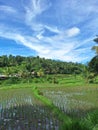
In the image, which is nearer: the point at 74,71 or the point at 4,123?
the point at 4,123

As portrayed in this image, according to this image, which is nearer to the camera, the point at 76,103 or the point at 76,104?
the point at 76,104

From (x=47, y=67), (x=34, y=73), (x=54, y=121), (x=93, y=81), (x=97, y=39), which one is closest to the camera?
(x=54, y=121)

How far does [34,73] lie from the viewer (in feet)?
214

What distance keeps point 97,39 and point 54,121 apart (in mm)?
21385

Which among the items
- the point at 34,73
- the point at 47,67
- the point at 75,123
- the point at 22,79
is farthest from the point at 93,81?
the point at 75,123

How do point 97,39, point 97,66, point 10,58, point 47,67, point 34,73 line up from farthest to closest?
point 10,58, point 47,67, point 34,73, point 97,66, point 97,39

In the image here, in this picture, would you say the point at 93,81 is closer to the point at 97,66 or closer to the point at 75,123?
the point at 97,66

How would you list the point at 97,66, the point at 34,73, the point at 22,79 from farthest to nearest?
the point at 34,73, the point at 22,79, the point at 97,66

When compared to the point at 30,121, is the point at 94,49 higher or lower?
higher

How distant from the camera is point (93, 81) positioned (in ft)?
167

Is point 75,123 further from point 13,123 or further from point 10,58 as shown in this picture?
point 10,58

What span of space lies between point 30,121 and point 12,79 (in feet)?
140

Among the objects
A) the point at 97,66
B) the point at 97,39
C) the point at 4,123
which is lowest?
the point at 4,123

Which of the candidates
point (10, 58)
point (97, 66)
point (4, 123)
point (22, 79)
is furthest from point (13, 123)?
point (10, 58)
